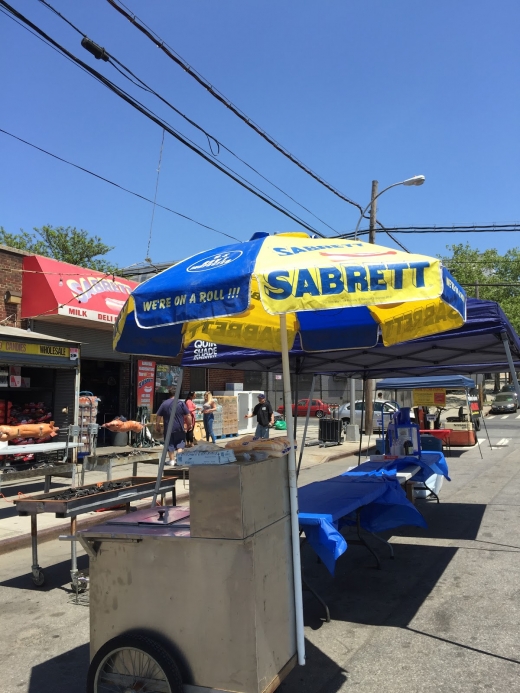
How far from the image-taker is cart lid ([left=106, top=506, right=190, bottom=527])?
133 inches

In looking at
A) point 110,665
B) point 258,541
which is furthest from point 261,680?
point 110,665

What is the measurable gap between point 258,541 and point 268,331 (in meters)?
3.25

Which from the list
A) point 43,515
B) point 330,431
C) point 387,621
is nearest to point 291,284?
point 387,621

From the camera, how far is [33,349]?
1141cm

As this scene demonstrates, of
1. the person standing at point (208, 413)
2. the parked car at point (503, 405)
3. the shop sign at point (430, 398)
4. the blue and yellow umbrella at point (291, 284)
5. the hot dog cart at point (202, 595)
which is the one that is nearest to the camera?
the hot dog cart at point (202, 595)

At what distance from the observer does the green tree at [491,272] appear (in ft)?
169

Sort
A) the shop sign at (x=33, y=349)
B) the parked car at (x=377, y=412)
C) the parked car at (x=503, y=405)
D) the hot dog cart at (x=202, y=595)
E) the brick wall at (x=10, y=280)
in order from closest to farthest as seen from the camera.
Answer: the hot dog cart at (x=202, y=595) < the shop sign at (x=33, y=349) < the brick wall at (x=10, y=280) < the parked car at (x=377, y=412) < the parked car at (x=503, y=405)

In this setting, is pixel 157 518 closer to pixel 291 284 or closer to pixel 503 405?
pixel 291 284

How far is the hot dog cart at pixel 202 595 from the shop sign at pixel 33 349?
8698mm

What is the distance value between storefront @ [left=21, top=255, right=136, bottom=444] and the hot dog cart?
1151 cm

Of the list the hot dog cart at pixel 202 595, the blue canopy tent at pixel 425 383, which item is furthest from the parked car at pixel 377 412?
the hot dog cart at pixel 202 595

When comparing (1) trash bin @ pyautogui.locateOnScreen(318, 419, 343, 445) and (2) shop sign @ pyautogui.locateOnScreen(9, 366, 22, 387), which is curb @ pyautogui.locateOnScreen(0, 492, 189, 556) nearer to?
(2) shop sign @ pyautogui.locateOnScreen(9, 366, 22, 387)

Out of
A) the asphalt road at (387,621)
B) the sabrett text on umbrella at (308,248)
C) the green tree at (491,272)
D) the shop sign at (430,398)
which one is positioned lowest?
the asphalt road at (387,621)

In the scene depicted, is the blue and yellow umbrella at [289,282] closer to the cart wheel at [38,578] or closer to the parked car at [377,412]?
the cart wheel at [38,578]
